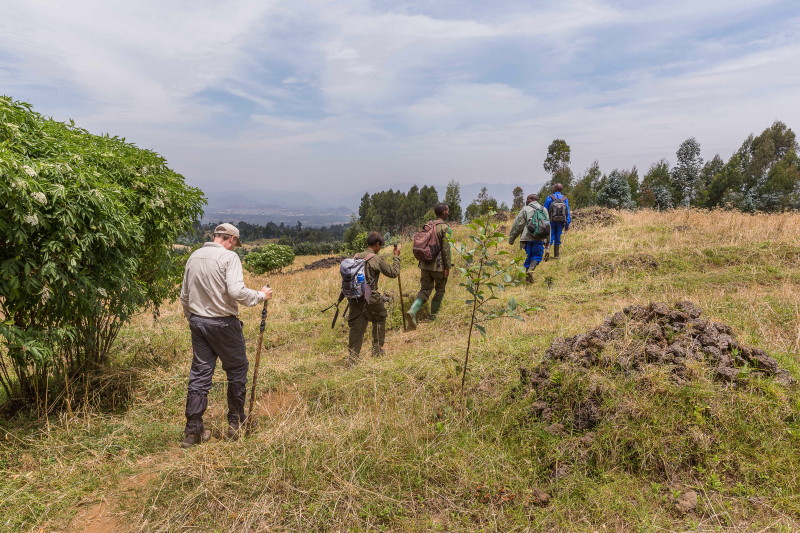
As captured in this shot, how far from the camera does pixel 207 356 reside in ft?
12.9

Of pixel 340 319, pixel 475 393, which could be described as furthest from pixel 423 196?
pixel 475 393

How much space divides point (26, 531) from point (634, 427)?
177 inches

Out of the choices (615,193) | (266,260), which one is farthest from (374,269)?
(615,193)

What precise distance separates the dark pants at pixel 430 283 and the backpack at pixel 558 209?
12.4 ft

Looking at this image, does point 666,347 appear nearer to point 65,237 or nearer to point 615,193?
point 65,237

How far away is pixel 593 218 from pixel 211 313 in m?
14.4

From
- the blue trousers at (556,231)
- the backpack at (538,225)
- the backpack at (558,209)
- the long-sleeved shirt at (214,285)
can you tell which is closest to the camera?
the long-sleeved shirt at (214,285)

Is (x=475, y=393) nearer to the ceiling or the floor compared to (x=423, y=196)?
nearer to the floor

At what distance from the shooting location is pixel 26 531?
2826 millimetres

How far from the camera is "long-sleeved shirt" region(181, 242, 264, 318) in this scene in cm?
376

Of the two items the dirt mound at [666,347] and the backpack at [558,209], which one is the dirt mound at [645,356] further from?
the backpack at [558,209]

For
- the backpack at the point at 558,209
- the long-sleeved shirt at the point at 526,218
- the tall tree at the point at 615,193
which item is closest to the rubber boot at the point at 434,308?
the long-sleeved shirt at the point at 526,218

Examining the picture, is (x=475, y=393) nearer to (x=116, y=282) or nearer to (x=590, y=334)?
(x=590, y=334)

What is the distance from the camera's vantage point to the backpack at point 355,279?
544 centimetres
